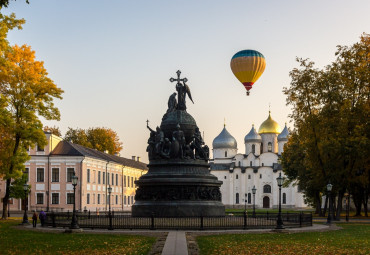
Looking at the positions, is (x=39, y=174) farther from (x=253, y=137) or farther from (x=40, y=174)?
(x=253, y=137)

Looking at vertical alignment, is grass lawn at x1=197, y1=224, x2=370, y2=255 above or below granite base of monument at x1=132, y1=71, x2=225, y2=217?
below

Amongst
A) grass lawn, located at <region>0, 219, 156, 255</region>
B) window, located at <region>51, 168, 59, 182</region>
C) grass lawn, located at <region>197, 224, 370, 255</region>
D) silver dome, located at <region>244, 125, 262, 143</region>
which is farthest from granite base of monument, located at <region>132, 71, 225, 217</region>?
silver dome, located at <region>244, 125, 262, 143</region>

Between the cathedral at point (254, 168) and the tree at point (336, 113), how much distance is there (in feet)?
281

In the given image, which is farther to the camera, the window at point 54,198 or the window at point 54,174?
the window at point 54,174

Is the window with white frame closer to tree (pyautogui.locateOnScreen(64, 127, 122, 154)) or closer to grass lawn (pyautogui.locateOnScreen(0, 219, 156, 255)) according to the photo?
tree (pyautogui.locateOnScreen(64, 127, 122, 154))

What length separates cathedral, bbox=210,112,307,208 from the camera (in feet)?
459

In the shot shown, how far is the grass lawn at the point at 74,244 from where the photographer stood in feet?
68.4

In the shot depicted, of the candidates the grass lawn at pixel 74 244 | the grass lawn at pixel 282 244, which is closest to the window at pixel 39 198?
the grass lawn at pixel 74 244

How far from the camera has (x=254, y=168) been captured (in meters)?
144

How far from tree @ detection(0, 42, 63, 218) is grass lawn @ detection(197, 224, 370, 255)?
2312 centimetres

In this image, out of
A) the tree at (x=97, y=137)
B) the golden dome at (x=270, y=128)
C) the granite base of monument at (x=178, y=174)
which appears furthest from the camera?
the golden dome at (x=270, y=128)

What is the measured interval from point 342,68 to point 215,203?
18019mm

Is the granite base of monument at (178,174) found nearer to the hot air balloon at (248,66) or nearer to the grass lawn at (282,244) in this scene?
the grass lawn at (282,244)

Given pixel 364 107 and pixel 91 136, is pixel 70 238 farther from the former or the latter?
pixel 91 136
